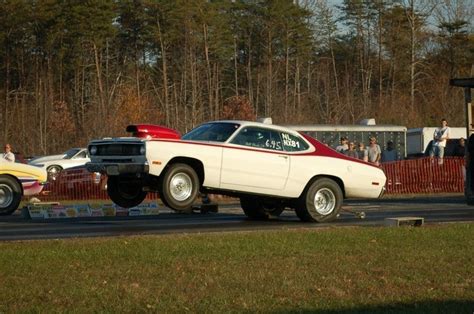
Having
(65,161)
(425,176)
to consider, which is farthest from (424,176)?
(65,161)

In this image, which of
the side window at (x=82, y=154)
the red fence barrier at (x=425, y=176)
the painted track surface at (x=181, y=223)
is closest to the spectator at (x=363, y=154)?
the red fence barrier at (x=425, y=176)

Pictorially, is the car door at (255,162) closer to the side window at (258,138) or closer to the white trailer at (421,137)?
the side window at (258,138)

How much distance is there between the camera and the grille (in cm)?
1476

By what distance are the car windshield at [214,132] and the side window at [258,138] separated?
159 mm

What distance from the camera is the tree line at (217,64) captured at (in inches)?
2190

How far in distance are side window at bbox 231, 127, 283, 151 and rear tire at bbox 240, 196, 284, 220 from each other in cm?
145

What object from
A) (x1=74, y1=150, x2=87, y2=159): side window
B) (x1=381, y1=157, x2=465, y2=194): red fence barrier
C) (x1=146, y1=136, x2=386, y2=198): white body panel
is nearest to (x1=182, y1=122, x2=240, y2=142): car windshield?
(x1=146, y1=136, x2=386, y2=198): white body panel

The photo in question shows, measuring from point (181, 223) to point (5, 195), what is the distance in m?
5.50

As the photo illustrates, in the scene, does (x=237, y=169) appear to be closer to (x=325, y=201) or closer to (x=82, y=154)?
(x=325, y=201)

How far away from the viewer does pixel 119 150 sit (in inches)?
589

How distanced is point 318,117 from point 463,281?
50.9 m

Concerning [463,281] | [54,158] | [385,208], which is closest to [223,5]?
[54,158]

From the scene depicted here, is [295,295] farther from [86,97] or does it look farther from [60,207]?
[86,97]

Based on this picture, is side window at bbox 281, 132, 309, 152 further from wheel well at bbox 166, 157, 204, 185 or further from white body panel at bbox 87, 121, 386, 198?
wheel well at bbox 166, 157, 204, 185
